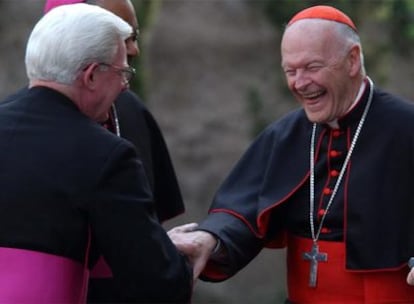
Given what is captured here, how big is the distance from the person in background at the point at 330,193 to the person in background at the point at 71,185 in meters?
0.67

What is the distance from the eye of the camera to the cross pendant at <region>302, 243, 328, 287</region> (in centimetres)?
423

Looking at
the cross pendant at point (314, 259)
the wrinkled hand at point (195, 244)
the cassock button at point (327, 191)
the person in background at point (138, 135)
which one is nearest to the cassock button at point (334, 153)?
the cassock button at point (327, 191)

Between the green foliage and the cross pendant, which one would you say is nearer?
the cross pendant

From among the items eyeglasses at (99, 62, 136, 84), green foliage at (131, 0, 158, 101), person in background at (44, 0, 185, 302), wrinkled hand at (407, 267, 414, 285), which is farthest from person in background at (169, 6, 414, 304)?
green foliage at (131, 0, 158, 101)

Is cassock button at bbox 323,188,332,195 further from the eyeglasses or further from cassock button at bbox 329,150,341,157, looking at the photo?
the eyeglasses

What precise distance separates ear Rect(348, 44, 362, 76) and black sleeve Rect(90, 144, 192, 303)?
1.12 meters

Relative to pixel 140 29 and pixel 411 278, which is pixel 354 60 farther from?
pixel 140 29

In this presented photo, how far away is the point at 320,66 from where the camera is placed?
4.15 metres

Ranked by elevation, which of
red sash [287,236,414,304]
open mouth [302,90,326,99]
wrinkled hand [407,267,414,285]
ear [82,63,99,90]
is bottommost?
red sash [287,236,414,304]

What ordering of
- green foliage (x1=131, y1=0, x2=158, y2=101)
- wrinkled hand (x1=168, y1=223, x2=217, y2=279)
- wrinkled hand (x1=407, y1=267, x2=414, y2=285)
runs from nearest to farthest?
wrinkled hand (x1=407, y1=267, x2=414, y2=285)
wrinkled hand (x1=168, y1=223, x2=217, y2=279)
green foliage (x1=131, y1=0, x2=158, y2=101)

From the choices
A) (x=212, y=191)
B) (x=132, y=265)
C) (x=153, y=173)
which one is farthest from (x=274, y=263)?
(x=132, y=265)

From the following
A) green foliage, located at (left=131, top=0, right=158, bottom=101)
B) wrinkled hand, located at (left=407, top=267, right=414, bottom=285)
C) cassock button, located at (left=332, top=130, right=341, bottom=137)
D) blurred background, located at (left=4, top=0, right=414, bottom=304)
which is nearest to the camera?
wrinkled hand, located at (left=407, top=267, right=414, bottom=285)

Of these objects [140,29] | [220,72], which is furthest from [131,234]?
[220,72]

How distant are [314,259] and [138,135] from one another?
947 mm
